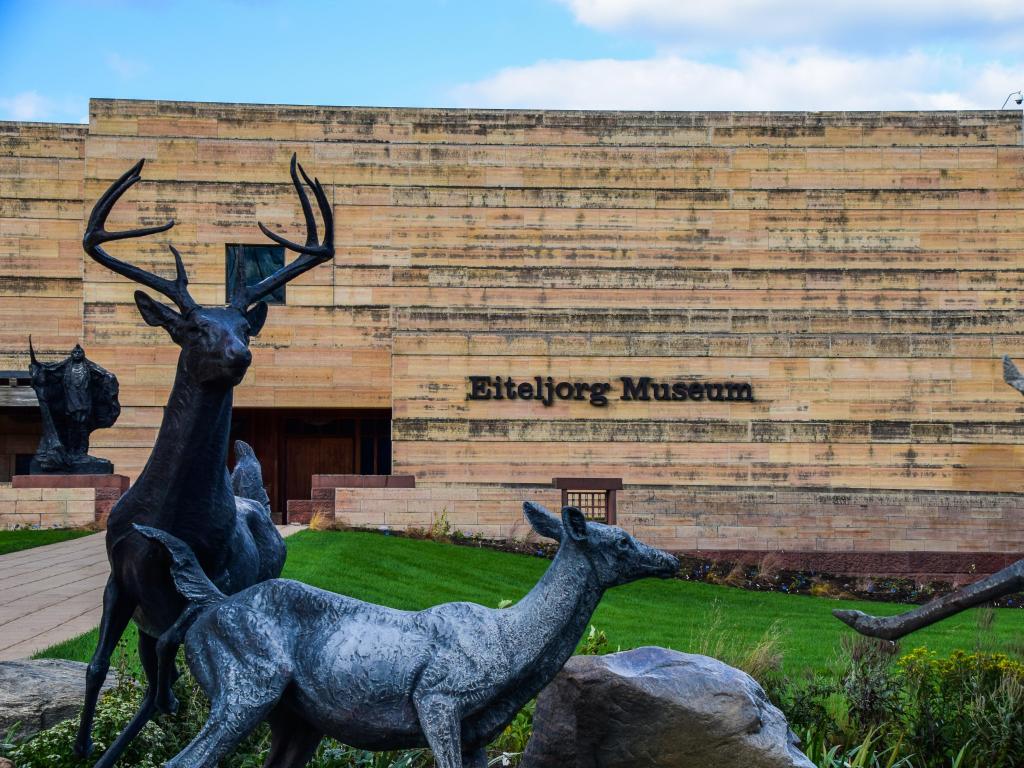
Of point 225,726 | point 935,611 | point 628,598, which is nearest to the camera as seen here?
point 935,611

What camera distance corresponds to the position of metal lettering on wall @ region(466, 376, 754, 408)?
1308 inches

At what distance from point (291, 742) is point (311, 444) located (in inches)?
1292

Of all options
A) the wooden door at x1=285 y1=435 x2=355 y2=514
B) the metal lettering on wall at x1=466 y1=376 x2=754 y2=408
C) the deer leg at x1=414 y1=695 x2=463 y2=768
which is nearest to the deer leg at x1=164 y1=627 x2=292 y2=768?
the deer leg at x1=414 y1=695 x2=463 y2=768

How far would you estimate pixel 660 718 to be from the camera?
7.28m

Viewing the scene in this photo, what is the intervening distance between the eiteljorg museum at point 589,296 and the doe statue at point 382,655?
88.5ft

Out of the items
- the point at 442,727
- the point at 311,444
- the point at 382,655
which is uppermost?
the point at 382,655

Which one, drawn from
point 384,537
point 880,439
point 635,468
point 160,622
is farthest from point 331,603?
A: point 880,439

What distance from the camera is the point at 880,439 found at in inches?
1330

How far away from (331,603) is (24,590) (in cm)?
1356

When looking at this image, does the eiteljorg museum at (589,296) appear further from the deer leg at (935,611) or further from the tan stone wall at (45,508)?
the deer leg at (935,611)

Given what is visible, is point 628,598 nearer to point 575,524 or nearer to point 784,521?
point 784,521

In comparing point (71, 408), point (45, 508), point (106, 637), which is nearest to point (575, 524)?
point (106, 637)

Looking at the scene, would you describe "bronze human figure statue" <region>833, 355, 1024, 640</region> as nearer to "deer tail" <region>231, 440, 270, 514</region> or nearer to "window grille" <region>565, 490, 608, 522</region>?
"deer tail" <region>231, 440, 270, 514</region>

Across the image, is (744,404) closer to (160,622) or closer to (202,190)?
(202,190)
